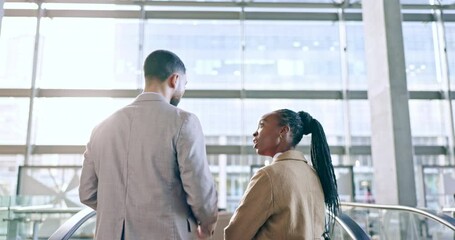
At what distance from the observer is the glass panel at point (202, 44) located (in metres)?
8.43

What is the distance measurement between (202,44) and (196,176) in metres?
7.55

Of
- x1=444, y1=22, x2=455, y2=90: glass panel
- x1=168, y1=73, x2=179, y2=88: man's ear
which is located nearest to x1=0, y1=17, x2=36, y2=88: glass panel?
x1=168, y1=73, x2=179, y2=88: man's ear

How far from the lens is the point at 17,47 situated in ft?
27.6

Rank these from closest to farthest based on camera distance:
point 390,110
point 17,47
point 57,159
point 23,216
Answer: point 23,216
point 390,110
point 57,159
point 17,47

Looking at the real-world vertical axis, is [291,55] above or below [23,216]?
above

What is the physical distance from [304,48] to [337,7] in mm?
1064

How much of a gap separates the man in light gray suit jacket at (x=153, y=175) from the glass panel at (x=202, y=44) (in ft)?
22.8

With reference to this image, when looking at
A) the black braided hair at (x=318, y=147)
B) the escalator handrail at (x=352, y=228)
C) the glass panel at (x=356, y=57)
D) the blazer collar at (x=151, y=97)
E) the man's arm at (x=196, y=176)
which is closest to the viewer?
the man's arm at (x=196, y=176)

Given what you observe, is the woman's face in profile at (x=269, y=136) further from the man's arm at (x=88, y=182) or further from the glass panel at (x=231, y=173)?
the glass panel at (x=231, y=173)

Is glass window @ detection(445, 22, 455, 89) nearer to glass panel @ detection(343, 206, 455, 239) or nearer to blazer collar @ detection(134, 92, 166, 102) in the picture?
glass panel @ detection(343, 206, 455, 239)

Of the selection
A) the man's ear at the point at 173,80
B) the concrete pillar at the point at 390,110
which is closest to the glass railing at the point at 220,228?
the man's ear at the point at 173,80

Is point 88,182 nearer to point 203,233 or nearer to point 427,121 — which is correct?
point 203,233

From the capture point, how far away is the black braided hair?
62.7 inches

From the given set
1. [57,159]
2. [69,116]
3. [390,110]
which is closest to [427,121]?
[390,110]
